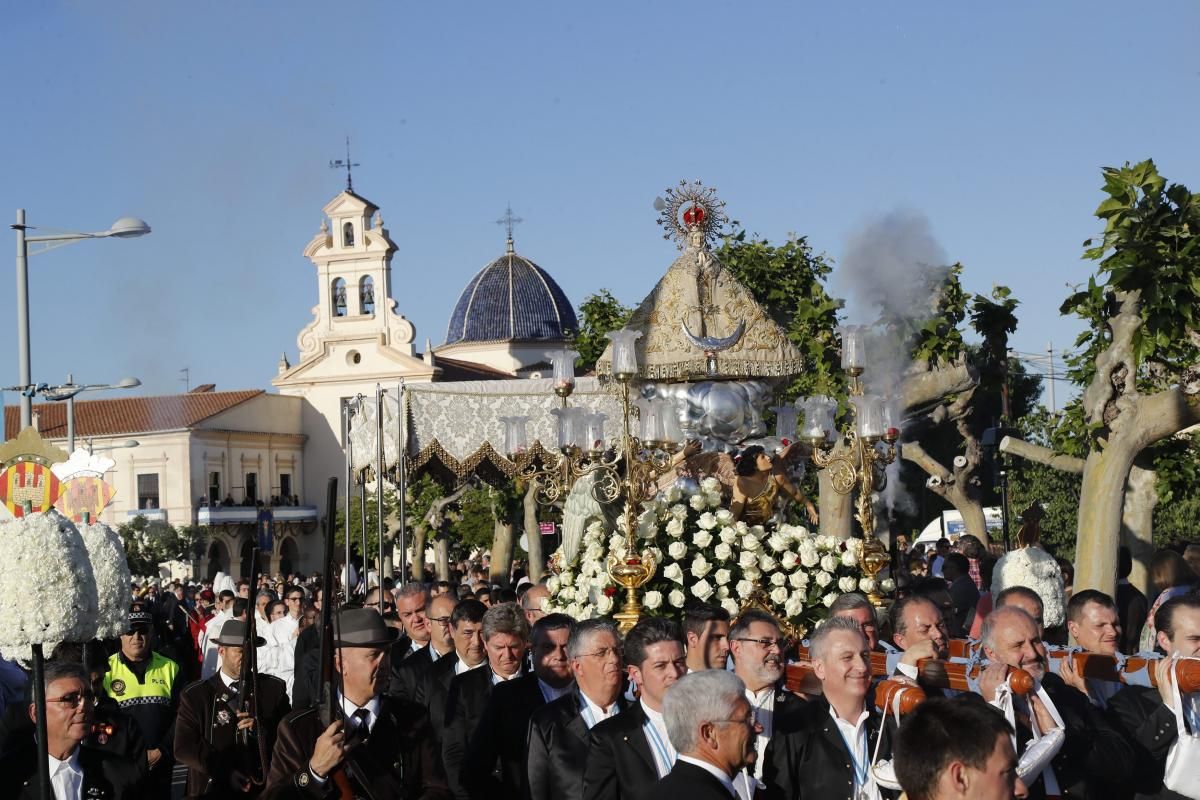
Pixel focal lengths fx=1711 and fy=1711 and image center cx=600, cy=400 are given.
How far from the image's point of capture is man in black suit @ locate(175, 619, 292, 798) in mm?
7422

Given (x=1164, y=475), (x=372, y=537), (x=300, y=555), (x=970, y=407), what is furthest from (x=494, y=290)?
(x=1164, y=475)

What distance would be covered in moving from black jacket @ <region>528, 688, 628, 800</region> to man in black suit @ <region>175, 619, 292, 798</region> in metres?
1.28

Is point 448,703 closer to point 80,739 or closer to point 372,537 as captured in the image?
point 80,739

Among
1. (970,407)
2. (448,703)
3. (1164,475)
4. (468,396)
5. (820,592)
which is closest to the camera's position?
(448,703)

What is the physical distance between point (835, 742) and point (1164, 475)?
11488 millimetres

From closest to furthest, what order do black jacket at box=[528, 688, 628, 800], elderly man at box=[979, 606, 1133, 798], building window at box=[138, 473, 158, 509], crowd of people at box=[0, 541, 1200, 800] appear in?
crowd of people at box=[0, 541, 1200, 800] → elderly man at box=[979, 606, 1133, 798] → black jacket at box=[528, 688, 628, 800] → building window at box=[138, 473, 158, 509]

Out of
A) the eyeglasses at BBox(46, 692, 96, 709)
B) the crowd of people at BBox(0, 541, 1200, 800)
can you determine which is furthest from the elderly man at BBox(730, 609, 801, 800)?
the eyeglasses at BBox(46, 692, 96, 709)

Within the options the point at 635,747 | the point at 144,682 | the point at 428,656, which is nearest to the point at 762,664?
the point at 635,747

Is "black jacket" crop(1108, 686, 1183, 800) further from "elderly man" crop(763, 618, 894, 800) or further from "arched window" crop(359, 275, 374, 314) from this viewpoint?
"arched window" crop(359, 275, 374, 314)

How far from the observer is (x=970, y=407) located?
23.2 m

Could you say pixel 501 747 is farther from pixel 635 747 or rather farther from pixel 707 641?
pixel 635 747

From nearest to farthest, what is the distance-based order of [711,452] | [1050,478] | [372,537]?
1. [711,452]
2. [1050,478]
3. [372,537]

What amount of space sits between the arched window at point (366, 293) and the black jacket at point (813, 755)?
7338cm

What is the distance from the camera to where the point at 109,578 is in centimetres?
1045
